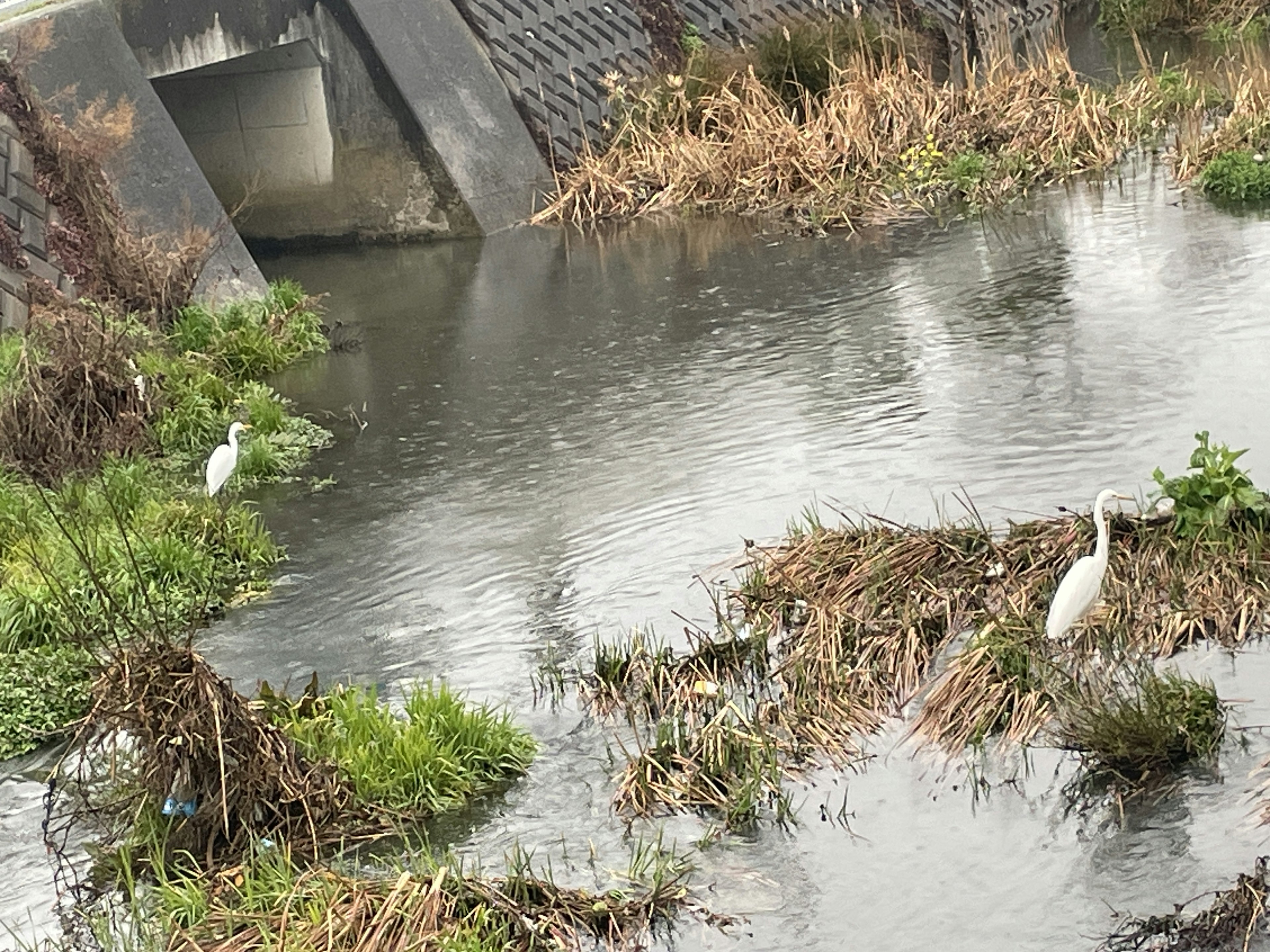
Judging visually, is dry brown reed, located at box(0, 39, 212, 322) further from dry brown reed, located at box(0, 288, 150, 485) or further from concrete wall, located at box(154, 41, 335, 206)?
concrete wall, located at box(154, 41, 335, 206)

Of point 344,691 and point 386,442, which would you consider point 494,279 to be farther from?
point 344,691

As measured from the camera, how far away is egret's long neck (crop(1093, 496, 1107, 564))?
21.1 feet

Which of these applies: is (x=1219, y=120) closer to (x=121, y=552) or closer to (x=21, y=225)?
(x=21, y=225)

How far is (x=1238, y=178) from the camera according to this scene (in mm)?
13383

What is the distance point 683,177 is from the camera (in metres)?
16.6

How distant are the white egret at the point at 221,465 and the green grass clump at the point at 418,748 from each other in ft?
9.25

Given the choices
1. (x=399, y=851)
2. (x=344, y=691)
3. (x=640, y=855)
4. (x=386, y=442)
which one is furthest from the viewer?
(x=386, y=442)

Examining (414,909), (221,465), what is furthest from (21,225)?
(414,909)

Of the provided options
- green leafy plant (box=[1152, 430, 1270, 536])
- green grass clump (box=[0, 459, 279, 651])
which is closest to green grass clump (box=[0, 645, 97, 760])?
green grass clump (box=[0, 459, 279, 651])

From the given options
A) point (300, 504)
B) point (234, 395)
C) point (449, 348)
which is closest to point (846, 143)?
point (449, 348)

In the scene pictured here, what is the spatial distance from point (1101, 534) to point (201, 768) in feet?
10.5

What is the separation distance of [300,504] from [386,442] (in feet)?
3.58

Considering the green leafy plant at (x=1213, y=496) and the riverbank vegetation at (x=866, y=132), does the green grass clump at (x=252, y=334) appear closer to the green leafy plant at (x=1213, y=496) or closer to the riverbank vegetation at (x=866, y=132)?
the riverbank vegetation at (x=866, y=132)

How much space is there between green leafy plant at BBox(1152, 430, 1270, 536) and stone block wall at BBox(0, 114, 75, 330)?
7.86 meters
